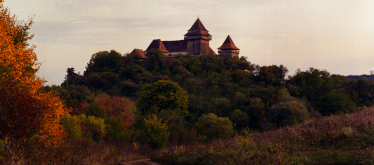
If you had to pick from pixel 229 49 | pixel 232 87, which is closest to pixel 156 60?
pixel 229 49

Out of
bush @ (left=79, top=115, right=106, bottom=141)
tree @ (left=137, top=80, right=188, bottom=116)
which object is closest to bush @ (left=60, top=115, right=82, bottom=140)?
bush @ (left=79, top=115, right=106, bottom=141)

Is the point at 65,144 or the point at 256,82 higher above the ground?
the point at 256,82

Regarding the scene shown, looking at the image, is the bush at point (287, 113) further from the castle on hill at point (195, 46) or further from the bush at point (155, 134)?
the castle on hill at point (195, 46)

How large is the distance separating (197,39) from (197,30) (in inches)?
93.0

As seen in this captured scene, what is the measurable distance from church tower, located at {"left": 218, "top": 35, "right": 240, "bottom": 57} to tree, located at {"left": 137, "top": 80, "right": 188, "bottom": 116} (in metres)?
31.6

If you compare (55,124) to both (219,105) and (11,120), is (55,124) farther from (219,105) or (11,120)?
(219,105)

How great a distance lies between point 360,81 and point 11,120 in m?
51.1

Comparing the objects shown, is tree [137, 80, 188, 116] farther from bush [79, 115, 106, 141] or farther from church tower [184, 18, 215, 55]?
church tower [184, 18, 215, 55]

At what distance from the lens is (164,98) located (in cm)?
3403

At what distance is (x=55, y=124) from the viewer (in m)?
10.9

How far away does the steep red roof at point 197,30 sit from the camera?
6604 cm

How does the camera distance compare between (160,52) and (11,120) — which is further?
(160,52)


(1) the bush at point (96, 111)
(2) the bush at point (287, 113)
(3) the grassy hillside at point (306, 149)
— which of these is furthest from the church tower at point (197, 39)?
(3) the grassy hillside at point (306, 149)

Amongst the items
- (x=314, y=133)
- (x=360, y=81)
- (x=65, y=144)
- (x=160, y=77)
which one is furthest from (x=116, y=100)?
(x=360, y=81)
